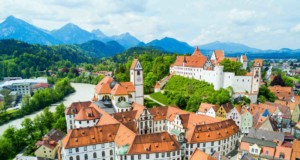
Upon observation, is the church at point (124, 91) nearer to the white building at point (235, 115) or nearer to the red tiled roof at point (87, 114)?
the red tiled roof at point (87, 114)

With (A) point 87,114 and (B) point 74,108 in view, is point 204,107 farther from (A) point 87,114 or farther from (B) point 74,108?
(B) point 74,108

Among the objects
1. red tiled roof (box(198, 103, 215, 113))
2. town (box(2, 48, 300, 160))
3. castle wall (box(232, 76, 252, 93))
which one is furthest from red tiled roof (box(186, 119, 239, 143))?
castle wall (box(232, 76, 252, 93))

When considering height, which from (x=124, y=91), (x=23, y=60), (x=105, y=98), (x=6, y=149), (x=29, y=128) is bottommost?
(x=6, y=149)

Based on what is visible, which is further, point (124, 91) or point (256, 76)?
point (256, 76)

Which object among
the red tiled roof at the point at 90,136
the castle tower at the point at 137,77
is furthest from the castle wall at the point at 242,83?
the red tiled roof at the point at 90,136

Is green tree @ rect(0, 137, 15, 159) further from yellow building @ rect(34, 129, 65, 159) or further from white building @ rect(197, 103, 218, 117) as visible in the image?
white building @ rect(197, 103, 218, 117)

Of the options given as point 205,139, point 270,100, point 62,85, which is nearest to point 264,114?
point 270,100

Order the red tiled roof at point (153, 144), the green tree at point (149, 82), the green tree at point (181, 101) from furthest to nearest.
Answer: the green tree at point (149, 82) < the green tree at point (181, 101) < the red tiled roof at point (153, 144)

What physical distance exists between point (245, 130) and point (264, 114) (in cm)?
588

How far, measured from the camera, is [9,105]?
82.1 m

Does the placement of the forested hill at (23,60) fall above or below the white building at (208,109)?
above

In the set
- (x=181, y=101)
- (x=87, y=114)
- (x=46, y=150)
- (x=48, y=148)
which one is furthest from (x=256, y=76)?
(x=46, y=150)

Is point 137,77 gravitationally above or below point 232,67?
below

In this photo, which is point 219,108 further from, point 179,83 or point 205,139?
point 179,83
